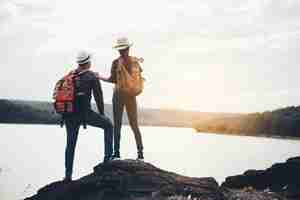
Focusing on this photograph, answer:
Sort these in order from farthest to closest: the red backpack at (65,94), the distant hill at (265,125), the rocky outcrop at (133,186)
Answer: the distant hill at (265,125), the red backpack at (65,94), the rocky outcrop at (133,186)

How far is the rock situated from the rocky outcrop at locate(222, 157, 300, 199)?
3434 mm

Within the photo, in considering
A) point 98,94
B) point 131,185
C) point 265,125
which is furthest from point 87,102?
point 265,125

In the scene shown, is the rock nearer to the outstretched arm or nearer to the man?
the man

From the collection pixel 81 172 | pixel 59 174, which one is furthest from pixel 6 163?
pixel 81 172

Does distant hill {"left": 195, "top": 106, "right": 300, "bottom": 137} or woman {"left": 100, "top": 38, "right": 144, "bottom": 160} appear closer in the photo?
woman {"left": 100, "top": 38, "right": 144, "bottom": 160}

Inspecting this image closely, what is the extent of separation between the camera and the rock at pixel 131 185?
16.6m

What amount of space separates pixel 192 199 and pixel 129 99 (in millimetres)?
3362

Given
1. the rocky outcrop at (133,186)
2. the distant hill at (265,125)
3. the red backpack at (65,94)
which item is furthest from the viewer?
the distant hill at (265,125)

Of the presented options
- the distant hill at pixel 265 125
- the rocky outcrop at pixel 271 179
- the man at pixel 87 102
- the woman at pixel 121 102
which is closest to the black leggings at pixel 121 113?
the woman at pixel 121 102

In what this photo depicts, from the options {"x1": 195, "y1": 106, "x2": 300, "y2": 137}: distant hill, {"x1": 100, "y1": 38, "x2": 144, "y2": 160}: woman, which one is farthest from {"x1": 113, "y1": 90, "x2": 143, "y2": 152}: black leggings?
{"x1": 195, "y1": 106, "x2": 300, "y2": 137}: distant hill

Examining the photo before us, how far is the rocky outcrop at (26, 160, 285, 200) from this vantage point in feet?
54.4

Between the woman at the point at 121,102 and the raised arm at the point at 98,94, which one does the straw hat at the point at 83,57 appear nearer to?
the raised arm at the point at 98,94

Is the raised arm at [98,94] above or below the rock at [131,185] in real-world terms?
above

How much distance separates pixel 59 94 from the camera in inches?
686
